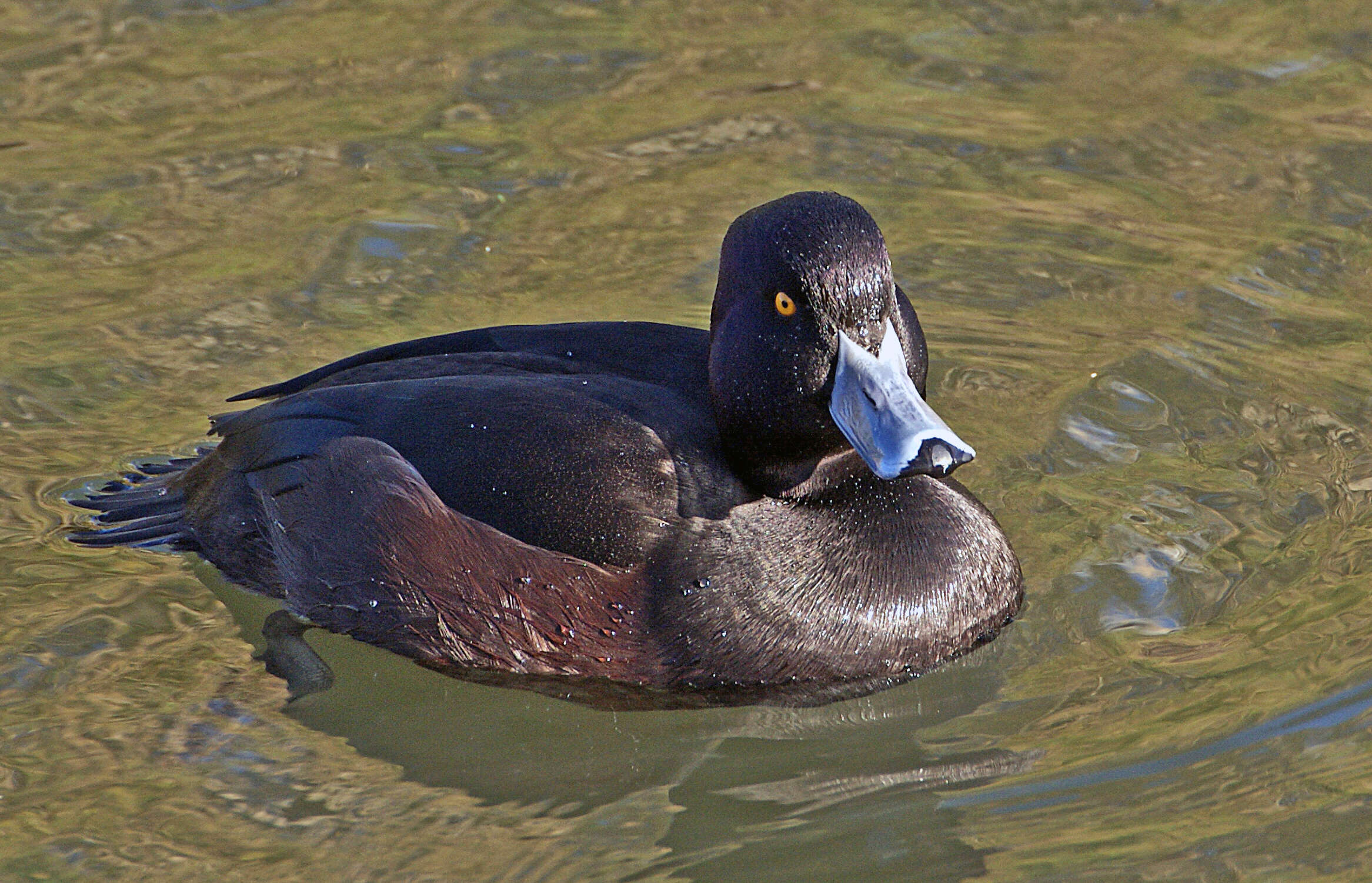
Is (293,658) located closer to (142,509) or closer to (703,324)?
(142,509)

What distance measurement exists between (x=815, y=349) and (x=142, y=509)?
7.73 ft

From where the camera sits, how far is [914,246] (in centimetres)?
747

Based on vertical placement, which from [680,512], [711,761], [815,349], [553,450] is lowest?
[711,761]

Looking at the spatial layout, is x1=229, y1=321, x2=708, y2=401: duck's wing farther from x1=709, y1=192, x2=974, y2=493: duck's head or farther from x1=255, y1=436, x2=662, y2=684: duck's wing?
x1=255, y1=436, x2=662, y2=684: duck's wing

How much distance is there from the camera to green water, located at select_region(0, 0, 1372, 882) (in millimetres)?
4457

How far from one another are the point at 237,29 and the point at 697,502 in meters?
5.45

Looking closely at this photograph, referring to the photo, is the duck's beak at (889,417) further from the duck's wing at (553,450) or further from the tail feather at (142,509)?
the tail feather at (142,509)

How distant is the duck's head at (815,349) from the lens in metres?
4.62

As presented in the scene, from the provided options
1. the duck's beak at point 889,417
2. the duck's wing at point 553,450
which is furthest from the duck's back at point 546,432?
the duck's beak at point 889,417

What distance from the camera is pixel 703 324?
7023mm

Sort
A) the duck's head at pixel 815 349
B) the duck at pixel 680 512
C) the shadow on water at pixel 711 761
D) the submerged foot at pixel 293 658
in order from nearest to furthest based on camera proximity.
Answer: the shadow on water at pixel 711 761 → the duck's head at pixel 815 349 → the duck at pixel 680 512 → the submerged foot at pixel 293 658

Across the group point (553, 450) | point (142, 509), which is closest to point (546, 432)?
point (553, 450)

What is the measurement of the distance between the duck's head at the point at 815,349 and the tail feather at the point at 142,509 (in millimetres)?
1861

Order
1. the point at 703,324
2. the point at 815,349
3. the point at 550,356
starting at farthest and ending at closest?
1. the point at 703,324
2. the point at 550,356
3. the point at 815,349
